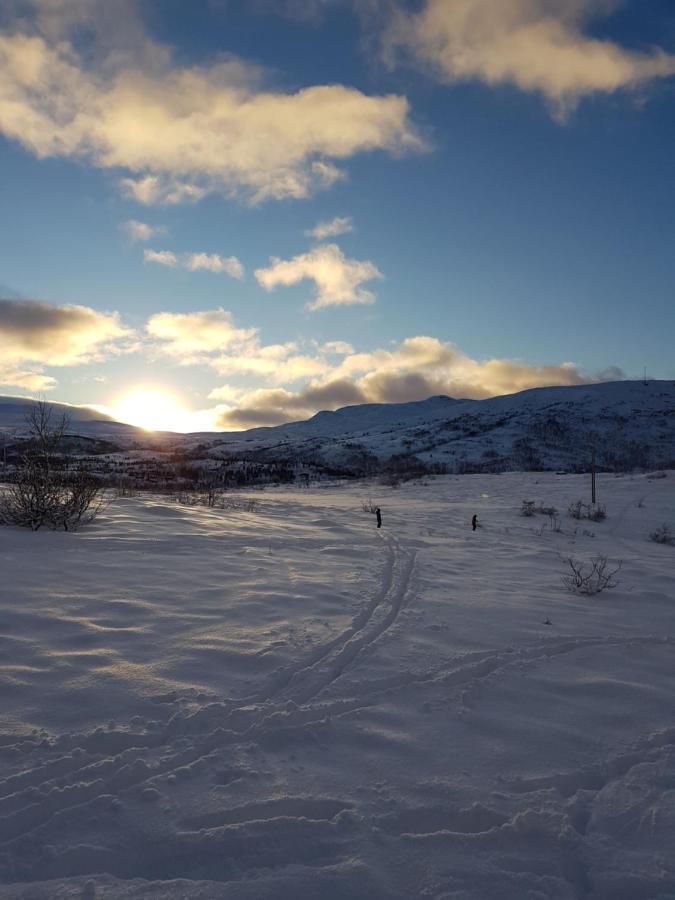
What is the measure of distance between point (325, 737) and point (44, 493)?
764cm

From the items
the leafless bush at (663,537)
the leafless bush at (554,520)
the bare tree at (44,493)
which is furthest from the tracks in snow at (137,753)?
the leafless bush at (663,537)

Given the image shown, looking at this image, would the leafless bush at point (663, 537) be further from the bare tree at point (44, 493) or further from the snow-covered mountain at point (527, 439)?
the snow-covered mountain at point (527, 439)

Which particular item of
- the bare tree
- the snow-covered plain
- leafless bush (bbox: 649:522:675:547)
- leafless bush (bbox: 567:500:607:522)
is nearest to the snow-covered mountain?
leafless bush (bbox: 567:500:607:522)

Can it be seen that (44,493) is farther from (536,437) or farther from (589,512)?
(536,437)

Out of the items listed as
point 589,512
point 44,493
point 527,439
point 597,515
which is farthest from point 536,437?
point 44,493

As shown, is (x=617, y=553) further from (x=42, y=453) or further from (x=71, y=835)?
(x=42, y=453)

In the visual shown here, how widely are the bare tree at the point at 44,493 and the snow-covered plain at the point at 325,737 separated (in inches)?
85.2

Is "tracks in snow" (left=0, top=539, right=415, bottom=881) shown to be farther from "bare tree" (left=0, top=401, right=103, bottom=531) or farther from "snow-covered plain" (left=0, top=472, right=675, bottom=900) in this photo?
"bare tree" (left=0, top=401, right=103, bottom=531)

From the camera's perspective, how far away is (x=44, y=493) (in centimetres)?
868

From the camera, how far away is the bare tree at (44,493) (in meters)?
8.57

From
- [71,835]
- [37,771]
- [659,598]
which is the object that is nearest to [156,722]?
[37,771]

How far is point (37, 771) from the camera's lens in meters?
2.56

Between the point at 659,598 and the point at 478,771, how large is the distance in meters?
5.07

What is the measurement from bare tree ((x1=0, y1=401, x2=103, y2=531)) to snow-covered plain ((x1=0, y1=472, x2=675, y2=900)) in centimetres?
217
